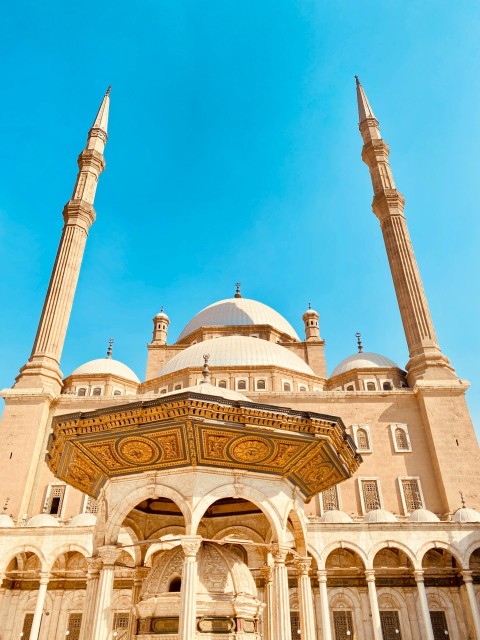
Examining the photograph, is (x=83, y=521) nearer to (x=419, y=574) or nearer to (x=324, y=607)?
(x=324, y=607)

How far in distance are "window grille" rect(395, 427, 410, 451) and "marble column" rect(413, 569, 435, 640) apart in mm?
5157

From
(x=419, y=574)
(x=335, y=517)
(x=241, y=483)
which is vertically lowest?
(x=241, y=483)

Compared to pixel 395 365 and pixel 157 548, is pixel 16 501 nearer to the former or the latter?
pixel 157 548

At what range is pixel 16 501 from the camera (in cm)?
1739

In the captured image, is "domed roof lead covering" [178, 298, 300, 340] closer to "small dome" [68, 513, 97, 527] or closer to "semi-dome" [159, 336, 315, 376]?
"semi-dome" [159, 336, 315, 376]

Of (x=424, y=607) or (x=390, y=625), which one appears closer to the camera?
(x=424, y=607)

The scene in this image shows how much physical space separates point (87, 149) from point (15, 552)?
21.9 m

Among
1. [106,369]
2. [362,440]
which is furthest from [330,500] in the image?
[106,369]

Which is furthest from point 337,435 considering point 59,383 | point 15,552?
point 59,383

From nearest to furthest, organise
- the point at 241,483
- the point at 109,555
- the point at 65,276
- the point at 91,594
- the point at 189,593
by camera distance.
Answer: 1. the point at 189,593
2. the point at 109,555
3. the point at 91,594
4. the point at 241,483
5. the point at 65,276

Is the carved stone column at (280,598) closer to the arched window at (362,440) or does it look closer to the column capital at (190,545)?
the column capital at (190,545)

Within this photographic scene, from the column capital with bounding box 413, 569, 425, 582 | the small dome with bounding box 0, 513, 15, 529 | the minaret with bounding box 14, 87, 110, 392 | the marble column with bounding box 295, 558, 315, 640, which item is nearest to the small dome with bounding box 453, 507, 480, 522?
the column capital with bounding box 413, 569, 425, 582

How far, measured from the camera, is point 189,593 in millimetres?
6180

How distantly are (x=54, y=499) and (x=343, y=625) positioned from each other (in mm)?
10715
